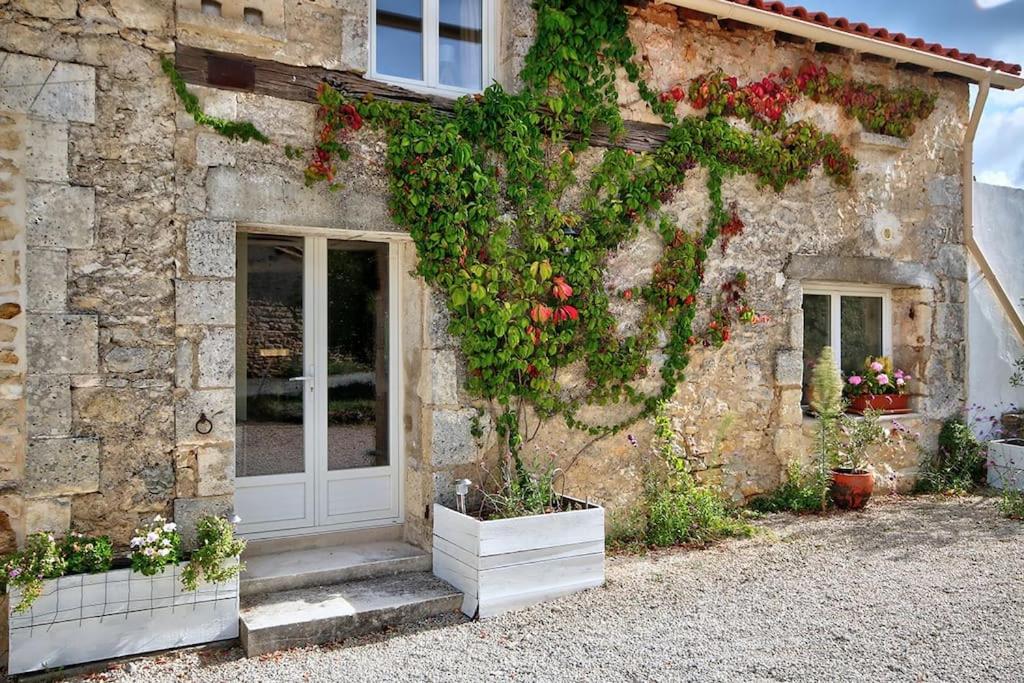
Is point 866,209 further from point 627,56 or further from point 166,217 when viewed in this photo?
point 166,217

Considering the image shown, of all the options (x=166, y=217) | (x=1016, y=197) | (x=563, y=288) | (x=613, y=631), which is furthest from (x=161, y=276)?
(x=1016, y=197)

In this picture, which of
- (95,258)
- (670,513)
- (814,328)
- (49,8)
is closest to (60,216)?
(95,258)

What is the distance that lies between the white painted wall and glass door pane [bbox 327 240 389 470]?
17.0ft

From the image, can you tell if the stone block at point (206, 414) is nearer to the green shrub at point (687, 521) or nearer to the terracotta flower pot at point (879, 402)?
the green shrub at point (687, 521)

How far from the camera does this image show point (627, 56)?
519 centimetres

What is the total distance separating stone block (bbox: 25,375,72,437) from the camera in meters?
3.58

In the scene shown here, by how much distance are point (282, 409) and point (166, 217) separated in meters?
1.28

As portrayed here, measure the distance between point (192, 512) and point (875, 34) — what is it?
5.58 m

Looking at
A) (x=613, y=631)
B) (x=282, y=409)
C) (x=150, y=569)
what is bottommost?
(x=613, y=631)

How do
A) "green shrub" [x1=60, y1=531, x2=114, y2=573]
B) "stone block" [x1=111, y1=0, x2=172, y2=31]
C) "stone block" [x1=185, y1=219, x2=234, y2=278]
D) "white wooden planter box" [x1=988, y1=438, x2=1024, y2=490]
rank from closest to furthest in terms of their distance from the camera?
"green shrub" [x1=60, y1=531, x2=114, y2=573] → "stone block" [x1=111, y1=0, x2=172, y2=31] → "stone block" [x1=185, y1=219, x2=234, y2=278] → "white wooden planter box" [x1=988, y1=438, x2=1024, y2=490]

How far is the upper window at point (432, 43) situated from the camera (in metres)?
4.66

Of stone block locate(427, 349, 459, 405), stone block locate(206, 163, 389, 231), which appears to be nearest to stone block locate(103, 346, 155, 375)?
stone block locate(206, 163, 389, 231)

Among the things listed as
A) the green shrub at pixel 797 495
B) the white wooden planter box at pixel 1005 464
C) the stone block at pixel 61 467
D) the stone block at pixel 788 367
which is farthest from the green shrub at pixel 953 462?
the stone block at pixel 61 467

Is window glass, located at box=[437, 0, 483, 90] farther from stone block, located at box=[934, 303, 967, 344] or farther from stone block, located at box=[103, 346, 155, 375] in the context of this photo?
stone block, located at box=[934, 303, 967, 344]
